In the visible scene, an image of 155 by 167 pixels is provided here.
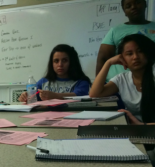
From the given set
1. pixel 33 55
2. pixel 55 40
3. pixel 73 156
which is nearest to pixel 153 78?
pixel 73 156

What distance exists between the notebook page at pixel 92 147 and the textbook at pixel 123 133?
33 millimetres

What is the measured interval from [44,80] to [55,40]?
0.80 m

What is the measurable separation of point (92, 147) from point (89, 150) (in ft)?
0.07

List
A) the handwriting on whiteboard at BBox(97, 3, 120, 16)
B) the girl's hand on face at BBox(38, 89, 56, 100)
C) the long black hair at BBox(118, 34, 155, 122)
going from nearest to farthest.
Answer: the long black hair at BBox(118, 34, 155, 122) < the girl's hand on face at BBox(38, 89, 56, 100) < the handwriting on whiteboard at BBox(97, 3, 120, 16)

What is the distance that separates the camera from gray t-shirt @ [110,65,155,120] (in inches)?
49.9

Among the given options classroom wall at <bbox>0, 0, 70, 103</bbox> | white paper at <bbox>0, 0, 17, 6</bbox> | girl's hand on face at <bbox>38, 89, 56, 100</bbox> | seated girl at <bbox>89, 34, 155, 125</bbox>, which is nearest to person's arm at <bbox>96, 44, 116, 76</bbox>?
seated girl at <bbox>89, 34, 155, 125</bbox>

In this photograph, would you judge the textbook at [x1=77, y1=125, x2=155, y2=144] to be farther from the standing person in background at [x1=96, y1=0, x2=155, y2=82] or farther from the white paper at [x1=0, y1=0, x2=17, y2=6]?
the white paper at [x1=0, y1=0, x2=17, y2=6]

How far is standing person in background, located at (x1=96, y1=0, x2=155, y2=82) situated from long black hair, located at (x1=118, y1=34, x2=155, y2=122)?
46cm

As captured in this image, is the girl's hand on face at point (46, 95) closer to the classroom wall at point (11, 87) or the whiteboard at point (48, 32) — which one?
the whiteboard at point (48, 32)

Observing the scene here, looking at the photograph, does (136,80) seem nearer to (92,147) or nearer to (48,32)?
(92,147)

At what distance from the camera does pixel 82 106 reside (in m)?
1.08

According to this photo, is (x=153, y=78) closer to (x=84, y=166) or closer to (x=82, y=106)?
(x=82, y=106)

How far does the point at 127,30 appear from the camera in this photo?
1.93 meters

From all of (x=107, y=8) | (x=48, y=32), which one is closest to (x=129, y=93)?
(x=107, y=8)
